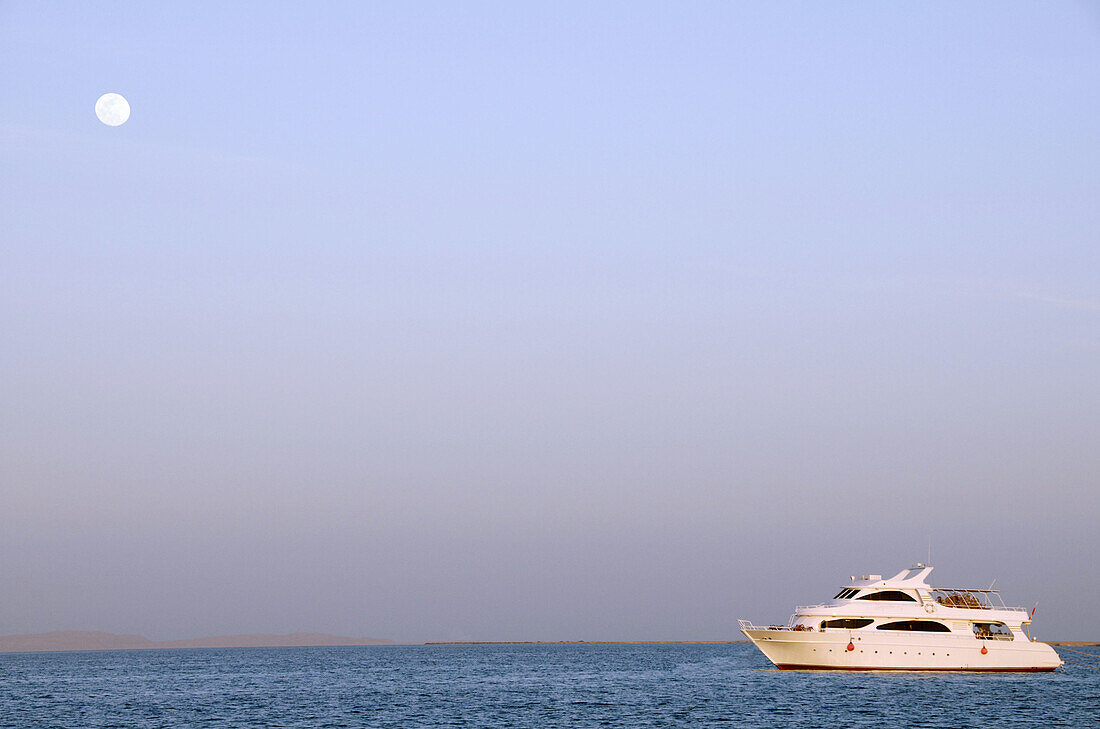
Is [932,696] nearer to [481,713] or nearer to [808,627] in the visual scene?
[808,627]

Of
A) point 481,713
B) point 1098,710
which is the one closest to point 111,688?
point 481,713

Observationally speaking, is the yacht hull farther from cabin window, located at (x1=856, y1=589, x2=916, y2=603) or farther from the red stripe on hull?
cabin window, located at (x1=856, y1=589, x2=916, y2=603)

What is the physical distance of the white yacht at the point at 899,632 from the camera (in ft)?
220

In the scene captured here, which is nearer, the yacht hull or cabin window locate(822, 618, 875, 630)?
the yacht hull

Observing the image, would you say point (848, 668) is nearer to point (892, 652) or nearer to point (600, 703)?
point (892, 652)

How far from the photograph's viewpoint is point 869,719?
167ft

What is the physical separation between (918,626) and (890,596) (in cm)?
255

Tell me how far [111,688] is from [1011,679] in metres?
67.2

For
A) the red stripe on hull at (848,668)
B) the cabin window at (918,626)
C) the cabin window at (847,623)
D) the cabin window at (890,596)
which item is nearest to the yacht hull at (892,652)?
the red stripe on hull at (848,668)

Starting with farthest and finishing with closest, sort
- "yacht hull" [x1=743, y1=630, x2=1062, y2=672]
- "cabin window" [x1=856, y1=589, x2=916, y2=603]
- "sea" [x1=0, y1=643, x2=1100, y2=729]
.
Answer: "cabin window" [x1=856, y1=589, x2=916, y2=603], "yacht hull" [x1=743, y1=630, x2=1062, y2=672], "sea" [x1=0, y1=643, x2=1100, y2=729]

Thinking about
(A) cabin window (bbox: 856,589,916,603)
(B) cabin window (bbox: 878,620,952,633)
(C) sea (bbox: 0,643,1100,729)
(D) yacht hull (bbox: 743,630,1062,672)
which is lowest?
(C) sea (bbox: 0,643,1100,729)

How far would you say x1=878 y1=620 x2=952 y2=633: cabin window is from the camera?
67.4 meters

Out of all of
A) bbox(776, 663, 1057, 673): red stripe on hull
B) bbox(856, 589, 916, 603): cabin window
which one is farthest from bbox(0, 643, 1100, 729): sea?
bbox(856, 589, 916, 603): cabin window

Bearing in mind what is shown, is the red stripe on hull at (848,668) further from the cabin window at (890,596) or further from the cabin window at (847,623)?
the cabin window at (890,596)
